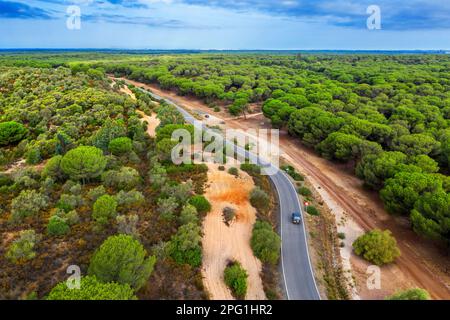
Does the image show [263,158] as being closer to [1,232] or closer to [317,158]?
[317,158]

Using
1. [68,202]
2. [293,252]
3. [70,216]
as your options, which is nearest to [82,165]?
[68,202]

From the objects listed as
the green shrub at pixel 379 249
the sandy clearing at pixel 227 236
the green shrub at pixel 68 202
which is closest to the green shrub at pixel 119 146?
the green shrub at pixel 68 202

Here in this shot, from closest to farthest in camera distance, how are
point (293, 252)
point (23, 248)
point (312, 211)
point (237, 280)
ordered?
point (23, 248) < point (237, 280) < point (293, 252) < point (312, 211)

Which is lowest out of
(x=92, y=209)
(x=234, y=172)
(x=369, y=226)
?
(x=369, y=226)

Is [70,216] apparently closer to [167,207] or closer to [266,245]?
[167,207]

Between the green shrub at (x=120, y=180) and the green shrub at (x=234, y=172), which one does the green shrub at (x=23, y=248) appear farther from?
the green shrub at (x=234, y=172)
